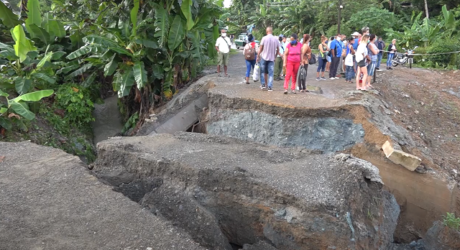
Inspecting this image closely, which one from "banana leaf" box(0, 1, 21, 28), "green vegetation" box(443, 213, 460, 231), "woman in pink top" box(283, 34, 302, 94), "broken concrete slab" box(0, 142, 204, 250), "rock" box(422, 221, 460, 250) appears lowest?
"rock" box(422, 221, 460, 250)

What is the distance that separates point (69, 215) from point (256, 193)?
2.22 m

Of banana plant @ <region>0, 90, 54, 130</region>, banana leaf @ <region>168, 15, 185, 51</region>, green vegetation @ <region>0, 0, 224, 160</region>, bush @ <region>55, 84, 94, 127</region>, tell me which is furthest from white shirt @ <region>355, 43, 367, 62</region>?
bush @ <region>55, 84, 94, 127</region>

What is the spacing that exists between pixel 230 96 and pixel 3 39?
785 centimetres

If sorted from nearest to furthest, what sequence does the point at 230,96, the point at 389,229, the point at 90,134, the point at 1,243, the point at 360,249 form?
the point at 1,243
the point at 360,249
the point at 389,229
the point at 230,96
the point at 90,134

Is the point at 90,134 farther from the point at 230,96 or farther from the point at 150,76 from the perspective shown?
the point at 230,96

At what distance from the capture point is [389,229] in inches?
221

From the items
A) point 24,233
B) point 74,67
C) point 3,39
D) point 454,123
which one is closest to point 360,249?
point 24,233

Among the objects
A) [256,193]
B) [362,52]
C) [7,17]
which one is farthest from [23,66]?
[362,52]

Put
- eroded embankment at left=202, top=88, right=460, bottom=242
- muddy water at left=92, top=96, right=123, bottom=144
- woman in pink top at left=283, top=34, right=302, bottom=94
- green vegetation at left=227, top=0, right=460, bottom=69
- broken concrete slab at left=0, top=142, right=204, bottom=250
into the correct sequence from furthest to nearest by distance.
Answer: green vegetation at left=227, top=0, right=460, bottom=69 < muddy water at left=92, top=96, right=123, bottom=144 < woman in pink top at left=283, top=34, right=302, bottom=94 < eroded embankment at left=202, top=88, right=460, bottom=242 < broken concrete slab at left=0, top=142, right=204, bottom=250

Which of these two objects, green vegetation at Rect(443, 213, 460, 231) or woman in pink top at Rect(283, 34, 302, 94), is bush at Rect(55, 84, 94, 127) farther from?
green vegetation at Rect(443, 213, 460, 231)

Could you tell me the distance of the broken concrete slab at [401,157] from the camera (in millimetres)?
6426

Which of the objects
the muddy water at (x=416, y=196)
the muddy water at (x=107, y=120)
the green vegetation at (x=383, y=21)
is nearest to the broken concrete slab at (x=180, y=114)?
the muddy water at (x=107, y=120)

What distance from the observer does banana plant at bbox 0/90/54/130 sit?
23.0 feet

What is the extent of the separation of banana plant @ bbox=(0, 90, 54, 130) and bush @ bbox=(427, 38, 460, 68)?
15838 mm
